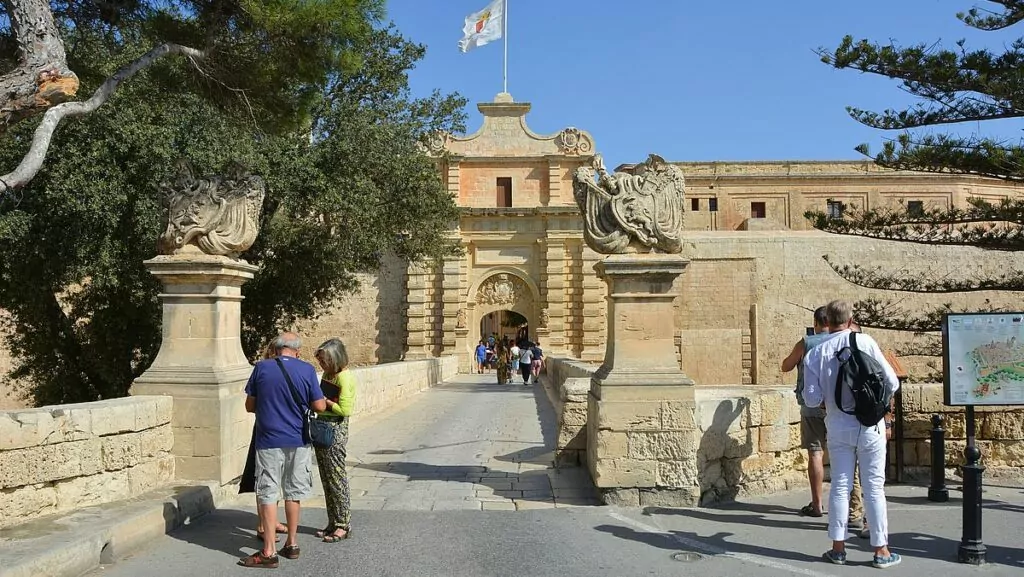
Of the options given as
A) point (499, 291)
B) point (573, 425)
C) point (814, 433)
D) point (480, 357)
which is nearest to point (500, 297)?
point (499, 291)

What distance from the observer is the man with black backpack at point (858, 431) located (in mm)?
4336

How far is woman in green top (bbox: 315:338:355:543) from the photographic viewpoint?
5.01 meters

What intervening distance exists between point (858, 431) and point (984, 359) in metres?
1.77

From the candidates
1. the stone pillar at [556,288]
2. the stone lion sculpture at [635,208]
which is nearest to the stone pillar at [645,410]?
the stone lion sculpture at [635,208]

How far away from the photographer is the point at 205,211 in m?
6.35

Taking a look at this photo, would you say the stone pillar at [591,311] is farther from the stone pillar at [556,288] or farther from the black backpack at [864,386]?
the black backpack at [864,386]

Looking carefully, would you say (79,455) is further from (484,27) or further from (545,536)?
(484,27)

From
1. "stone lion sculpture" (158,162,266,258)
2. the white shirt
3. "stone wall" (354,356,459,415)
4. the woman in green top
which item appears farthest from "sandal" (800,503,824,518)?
"stone wall" (354,356,459,415)

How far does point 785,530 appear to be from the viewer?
5.26 metres

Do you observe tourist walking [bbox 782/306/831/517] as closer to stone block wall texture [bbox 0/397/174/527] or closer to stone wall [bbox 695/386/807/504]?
stone wall [bbox 695/386/807/504]

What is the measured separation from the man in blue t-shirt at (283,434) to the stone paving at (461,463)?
1327 millimetres

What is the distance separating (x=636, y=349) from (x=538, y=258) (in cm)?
2178

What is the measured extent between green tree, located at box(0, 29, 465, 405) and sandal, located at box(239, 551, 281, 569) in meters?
6.02

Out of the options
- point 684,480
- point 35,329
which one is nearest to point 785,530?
point 684,480
